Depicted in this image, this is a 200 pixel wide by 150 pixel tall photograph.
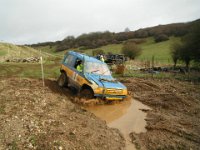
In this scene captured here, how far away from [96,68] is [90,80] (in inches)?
59.2

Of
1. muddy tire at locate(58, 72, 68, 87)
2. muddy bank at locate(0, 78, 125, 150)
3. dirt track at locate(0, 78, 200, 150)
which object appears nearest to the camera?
muddy bank at locate(0, 78, 125, 150)

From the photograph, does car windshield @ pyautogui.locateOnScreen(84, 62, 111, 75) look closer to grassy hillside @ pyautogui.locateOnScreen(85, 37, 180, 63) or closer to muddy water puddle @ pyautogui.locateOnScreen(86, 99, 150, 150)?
muddy water puddle @ pyautogui.locateOnScreen(86, 99, 150, 150)

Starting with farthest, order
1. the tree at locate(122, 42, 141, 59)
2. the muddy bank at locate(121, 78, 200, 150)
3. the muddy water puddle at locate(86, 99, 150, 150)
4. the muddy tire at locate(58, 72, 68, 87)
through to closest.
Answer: the tree at locate(122, 42, 141, 59) → the muddy tire at locate(58, 72, 68, 87) → the muddy water puddle at locate(86, 99, 150, 150) → the muddy bank at locate(121, 78, 200, 150)

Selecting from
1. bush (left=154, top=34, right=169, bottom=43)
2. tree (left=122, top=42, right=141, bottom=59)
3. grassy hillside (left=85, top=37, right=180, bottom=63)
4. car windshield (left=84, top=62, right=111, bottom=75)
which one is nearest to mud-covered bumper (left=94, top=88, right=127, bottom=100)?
car windshield (left=84, top=62, right=111, bottom=75)

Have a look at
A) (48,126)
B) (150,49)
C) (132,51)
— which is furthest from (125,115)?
(150,49)

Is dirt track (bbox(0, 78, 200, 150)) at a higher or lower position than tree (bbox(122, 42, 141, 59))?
lower

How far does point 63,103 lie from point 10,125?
3.10 m

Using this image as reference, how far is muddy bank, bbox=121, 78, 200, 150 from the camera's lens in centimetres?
615

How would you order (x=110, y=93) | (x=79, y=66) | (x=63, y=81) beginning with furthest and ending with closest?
(x=63, y=81), (x=79, y=66), (x=110, y=93)

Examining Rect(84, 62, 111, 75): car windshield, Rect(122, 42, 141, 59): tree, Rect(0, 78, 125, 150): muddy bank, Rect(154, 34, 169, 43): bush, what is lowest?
Rect(0, 78, 125, 150): muddy bank

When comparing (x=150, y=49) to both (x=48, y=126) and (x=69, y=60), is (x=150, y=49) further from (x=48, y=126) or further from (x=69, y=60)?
(x=48, y=126)

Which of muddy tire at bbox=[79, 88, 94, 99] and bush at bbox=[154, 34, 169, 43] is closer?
muddy tire at bbox=[79, 88, 94, 99]

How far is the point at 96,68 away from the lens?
36.3 feet

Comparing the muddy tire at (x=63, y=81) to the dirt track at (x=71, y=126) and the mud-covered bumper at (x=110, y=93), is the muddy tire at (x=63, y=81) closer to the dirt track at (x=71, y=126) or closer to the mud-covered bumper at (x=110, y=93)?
the dirt track at (x=71, y=126)
